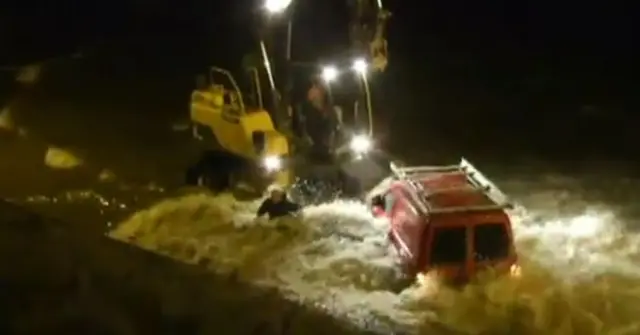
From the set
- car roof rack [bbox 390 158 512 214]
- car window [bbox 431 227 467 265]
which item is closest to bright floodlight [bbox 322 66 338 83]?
car roof rack [bbox 390 158 512 214]

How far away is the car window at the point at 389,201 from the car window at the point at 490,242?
6.69ft

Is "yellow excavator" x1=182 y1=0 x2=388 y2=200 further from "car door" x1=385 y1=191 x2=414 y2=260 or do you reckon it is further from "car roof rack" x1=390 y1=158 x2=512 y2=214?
"car door" x1=385 y1=191 x2=414 y2=260

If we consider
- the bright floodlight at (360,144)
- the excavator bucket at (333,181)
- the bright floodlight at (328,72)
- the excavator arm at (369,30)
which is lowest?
the excavator bucket at (333,181)

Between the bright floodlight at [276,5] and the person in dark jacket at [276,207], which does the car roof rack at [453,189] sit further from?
the bright floodlight at [276,5]

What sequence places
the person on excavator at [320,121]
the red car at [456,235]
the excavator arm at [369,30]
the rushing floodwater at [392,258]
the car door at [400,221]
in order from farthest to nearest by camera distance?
the person on excavator at [320,121], the excavator arm at [369,30], the car door at [400,221], the rushing floodwater at [392,258], the red car at [456,235]

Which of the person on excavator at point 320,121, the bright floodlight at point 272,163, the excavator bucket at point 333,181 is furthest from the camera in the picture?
the person on excavator at point 320,121

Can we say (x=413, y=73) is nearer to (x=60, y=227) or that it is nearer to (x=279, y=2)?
(x=279, y=2)

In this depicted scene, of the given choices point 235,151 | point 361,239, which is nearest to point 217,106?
point 235,151

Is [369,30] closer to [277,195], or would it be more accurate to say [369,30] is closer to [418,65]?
[277,195]

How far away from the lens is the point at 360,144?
18.6m

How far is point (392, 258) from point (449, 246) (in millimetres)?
1546

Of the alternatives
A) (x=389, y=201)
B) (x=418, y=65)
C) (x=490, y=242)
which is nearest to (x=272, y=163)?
(x=389, y=201)

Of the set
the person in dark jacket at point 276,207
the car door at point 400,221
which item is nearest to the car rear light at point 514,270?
the car door at point 400,221

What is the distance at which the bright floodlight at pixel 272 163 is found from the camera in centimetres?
1823
